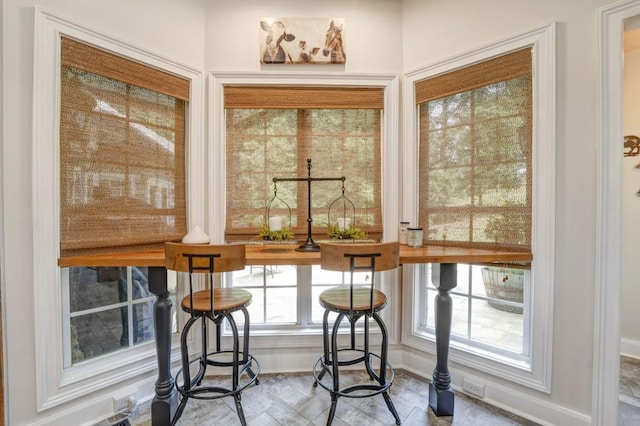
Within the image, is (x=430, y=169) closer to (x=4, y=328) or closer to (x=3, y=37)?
(x=3, y=37)

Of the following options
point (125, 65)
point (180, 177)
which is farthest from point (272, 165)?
point (125, 65)

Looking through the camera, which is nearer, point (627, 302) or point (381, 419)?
point (381, 419)

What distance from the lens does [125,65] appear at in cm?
160

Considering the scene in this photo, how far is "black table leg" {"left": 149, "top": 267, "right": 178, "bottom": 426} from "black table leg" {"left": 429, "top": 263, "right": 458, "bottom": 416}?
5.11ft

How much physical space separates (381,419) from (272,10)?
2863 millimetres

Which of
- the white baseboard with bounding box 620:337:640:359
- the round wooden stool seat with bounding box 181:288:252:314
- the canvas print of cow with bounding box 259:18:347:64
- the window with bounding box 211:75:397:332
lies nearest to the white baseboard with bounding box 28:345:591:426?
the window with bounding box 211:75:397:332

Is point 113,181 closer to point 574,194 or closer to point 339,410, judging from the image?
point 339,410

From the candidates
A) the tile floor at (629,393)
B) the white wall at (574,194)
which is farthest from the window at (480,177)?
the tile floor at (629,393)

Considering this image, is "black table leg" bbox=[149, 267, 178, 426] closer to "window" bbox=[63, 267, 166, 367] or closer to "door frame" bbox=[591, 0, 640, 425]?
"window" bbox=[63, 267, 166, 367]

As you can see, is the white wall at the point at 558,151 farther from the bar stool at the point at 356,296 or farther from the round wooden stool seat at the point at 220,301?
the bar stool at the point at 356,296

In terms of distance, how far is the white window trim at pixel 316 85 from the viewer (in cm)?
188

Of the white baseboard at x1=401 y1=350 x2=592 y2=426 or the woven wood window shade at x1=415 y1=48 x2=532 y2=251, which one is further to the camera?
the woven wood window shade at x1=415 y1=48 x2=532 y2=251

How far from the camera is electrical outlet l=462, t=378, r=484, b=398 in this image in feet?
5.39

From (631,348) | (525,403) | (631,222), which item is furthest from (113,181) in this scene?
(631,348)
